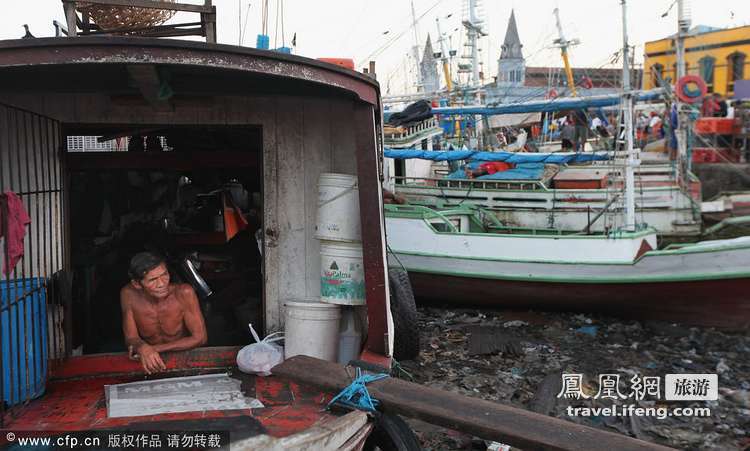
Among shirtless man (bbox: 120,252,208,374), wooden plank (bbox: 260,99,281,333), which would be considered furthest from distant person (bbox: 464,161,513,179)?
shirtless man (bbox: 120,252,208,374)

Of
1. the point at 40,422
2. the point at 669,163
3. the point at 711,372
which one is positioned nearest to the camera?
the point at 40,422

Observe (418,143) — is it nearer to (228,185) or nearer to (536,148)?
(536,148)

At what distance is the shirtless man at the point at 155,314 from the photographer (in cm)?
477

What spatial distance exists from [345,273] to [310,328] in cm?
55

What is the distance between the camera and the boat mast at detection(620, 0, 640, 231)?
436 inches

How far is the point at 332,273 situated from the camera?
5.02 m

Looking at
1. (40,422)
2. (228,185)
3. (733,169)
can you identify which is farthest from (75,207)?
(733,169)

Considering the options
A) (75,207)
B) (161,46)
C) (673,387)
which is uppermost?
(161,46)

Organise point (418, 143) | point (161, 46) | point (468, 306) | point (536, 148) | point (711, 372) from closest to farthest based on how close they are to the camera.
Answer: point (161, 46) < point (711, 372) < point (468, 306) < point (418, 143) < point (536, 148)

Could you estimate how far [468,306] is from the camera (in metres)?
12.1

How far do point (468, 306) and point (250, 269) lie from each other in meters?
6.43

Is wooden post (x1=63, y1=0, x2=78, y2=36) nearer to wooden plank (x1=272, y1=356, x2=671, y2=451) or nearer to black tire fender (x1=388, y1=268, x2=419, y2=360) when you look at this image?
wooden plank (x1=272, y1=356, x2=671, y2=451)

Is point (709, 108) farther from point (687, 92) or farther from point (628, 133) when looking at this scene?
point (628, 133)

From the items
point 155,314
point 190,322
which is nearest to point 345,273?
point 190,322
